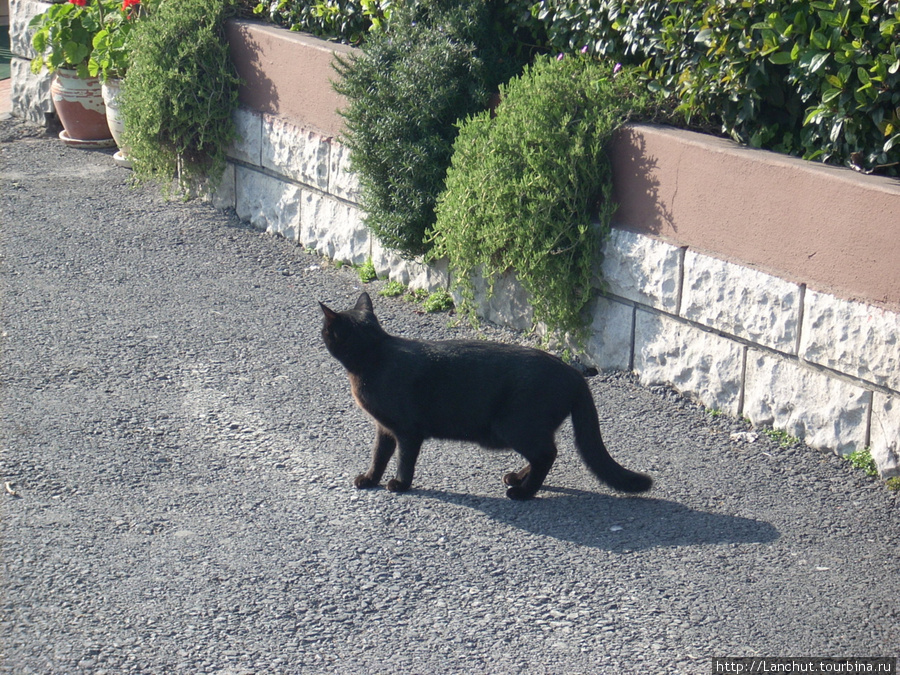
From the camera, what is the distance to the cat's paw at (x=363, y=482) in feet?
14.0

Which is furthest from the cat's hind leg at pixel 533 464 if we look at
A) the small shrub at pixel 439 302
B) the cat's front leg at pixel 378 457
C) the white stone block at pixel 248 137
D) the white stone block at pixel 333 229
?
the white stone block at pixel 248 137

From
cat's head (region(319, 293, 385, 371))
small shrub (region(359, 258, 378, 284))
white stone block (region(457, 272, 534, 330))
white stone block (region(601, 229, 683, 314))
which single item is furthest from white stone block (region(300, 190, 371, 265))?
cat's head (region(319, 293, 385, 371))

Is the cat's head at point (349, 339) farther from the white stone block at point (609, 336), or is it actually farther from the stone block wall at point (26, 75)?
the stone block wall at point (26, 75)

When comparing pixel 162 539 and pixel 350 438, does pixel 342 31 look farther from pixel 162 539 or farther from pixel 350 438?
pixel 162 539

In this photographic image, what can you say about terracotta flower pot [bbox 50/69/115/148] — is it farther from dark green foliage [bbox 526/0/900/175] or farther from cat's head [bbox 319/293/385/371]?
cat's head [bbox 319/293/385/371]

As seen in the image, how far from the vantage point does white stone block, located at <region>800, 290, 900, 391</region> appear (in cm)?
409

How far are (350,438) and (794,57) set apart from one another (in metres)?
2.82

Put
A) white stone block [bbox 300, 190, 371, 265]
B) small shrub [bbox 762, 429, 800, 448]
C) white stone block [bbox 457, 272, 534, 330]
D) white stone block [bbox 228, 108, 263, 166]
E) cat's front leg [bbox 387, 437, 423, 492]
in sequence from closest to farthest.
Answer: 1. cat's front leg [bbox 387, 437, 423, 492]
2. small shrub [bbox 762, 429, 800, 448]
3. white stone block [bbox 457, 272, 534, 330]
4. white stone block [bbox 300, 190, 371, 265]
5. white stone block [bbox 228, 108, 263, 166]

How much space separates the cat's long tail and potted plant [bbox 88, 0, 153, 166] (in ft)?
18.6

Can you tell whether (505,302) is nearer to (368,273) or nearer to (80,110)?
(368,273)

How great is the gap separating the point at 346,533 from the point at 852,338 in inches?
95.5

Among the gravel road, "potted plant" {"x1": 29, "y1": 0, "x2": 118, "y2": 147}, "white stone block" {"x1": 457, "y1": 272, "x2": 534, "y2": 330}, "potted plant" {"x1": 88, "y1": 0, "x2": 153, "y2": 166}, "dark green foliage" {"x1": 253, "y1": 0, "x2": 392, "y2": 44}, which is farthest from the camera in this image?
"potted plant" {"x1": 29, "y1": 0, "x2": 118, "y2": 147}

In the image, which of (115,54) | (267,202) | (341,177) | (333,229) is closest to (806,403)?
(341,177)

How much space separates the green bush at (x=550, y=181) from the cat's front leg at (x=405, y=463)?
4.83ft
